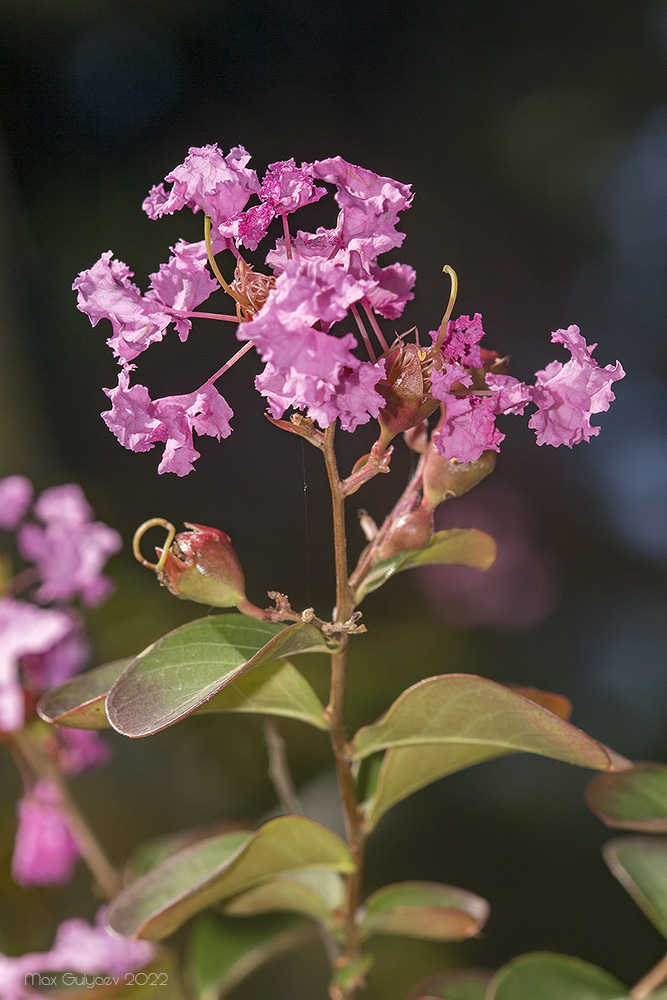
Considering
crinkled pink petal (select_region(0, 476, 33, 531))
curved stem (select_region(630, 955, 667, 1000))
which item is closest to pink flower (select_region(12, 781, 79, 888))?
crinkled pink petal (select_region(0, 476, 33, 531))

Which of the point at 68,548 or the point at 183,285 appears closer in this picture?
the point at 183,285

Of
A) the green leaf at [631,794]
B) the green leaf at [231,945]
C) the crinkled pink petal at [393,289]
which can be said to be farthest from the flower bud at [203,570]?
the green leaf at [231,945]

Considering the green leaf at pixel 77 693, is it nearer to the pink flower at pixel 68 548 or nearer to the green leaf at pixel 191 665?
the green leaf at pixel 191 665

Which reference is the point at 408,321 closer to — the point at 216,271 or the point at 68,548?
the point at 68,548

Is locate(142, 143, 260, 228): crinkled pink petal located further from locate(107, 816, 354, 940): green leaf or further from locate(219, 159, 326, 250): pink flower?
locate(107, 816, 354, 940): green leaf

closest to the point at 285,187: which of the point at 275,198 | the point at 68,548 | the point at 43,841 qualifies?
the point at 275,198
